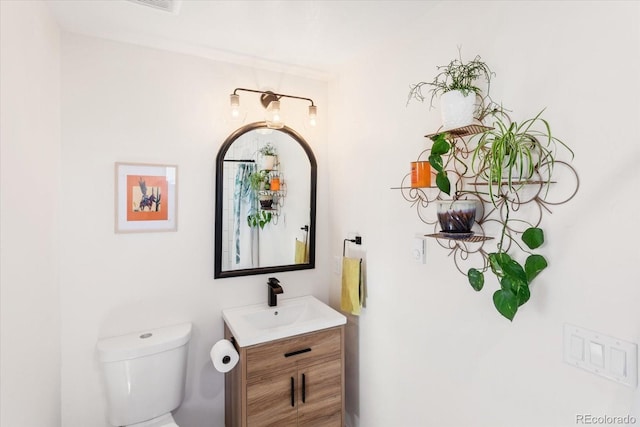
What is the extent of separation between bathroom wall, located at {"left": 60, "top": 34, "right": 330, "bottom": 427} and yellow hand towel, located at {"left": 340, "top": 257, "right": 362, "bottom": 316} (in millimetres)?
570

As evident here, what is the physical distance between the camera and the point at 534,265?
1038 mm

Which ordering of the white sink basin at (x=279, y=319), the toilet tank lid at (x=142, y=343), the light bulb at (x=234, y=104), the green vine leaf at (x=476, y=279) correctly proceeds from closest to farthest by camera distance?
the green vine leaf at (x=476, y=279) → the toilet tank lid at (x=142, y=343) → the white sink basin at (x=279, y=319) → the light bulb at (x=234, y=104)

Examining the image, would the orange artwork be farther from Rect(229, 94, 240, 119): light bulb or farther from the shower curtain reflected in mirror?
Rect(229, 94, 240, 119): light bulb

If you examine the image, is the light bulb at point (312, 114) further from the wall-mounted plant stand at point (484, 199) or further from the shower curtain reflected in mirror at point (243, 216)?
the wall-mounted plant stand at point (484, 199)

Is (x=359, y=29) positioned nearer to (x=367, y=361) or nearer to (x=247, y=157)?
(x=247, y=157)

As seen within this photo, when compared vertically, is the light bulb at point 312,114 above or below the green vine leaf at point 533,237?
above

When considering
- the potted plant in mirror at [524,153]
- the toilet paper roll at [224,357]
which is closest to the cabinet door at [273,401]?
the toilet paper roll at [224,357]

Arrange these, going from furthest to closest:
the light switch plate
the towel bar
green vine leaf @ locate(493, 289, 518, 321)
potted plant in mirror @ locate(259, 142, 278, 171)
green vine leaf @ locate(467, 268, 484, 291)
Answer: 1. potted plant in mirror @ locate(259, 142, 278, 171)
2. the towel bar
3. green vine leaf @ locate(467, 268, 484, 291)
4. green vine leaf @ locate(493, 289, 518, 321)
5. the light switch plate

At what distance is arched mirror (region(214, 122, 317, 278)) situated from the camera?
203 centimetres

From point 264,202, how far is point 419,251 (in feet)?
3.47

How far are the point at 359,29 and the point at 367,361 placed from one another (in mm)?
1904

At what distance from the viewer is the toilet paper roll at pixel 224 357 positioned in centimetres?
164

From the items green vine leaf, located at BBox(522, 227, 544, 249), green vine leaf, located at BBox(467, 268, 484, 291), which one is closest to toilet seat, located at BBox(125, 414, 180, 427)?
green vine leaf, located at BBox(467, 268, 484, 291)

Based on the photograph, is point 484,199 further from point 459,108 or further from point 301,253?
point 301,253
